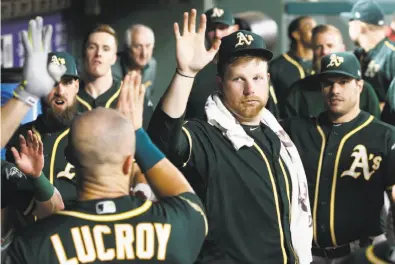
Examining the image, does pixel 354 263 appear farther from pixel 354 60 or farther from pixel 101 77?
pixel 101 77

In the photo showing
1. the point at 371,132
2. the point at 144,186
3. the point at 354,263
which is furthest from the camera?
the point at 371,132

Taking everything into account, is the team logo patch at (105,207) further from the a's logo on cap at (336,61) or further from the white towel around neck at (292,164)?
the a's logo on cap at (336,61)

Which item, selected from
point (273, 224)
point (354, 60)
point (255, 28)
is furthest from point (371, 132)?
point (255, 28)

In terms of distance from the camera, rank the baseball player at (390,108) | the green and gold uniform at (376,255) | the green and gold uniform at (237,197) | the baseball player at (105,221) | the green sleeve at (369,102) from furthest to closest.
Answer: the green sleeve at (369,102) → the baseball player at (390,108) → the green and gold uniform at (237,197) → the baseball player at (105,221) → the green and gold uniform at (376,255)

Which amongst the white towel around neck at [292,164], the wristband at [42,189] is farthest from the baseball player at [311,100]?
the wristband at [42,189]

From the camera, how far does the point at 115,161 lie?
12.9ft

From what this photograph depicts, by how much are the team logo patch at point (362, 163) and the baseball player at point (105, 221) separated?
208 centimetres

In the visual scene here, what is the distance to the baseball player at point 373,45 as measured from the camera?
8.21 metres

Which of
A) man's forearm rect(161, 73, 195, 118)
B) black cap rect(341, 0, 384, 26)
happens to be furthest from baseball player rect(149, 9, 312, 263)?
black cap rect(341, 0, 384, 26)

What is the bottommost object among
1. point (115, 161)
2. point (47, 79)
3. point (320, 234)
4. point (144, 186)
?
point (320, 234)

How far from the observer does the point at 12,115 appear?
4.13m

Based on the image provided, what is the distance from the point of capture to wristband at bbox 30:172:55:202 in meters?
4.70

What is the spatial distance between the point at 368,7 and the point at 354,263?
16.7 ft

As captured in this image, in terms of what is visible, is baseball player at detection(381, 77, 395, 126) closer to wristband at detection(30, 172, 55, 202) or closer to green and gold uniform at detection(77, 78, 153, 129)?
green and gold uniform at detection(77, 78, 153, 129)
